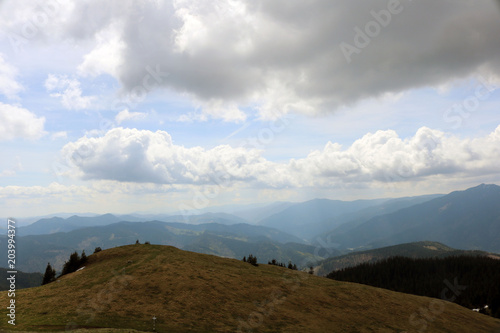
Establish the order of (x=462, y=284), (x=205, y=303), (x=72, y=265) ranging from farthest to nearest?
(x=462, y=284), (x=72, y=265), (x=205, y=303)

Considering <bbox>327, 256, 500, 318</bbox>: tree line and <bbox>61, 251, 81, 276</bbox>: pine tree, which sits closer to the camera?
<bbox>61, 251, 81, 276</bbox>: pine tree

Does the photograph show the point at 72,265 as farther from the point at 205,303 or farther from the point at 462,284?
the point at 462,284

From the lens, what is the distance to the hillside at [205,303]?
121 feet

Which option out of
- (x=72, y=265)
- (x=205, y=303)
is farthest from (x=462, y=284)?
(x=72, y=265)

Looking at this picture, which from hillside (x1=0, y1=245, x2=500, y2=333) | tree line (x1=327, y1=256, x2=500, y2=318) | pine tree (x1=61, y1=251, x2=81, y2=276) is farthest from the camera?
tree line (x1=327, y1=256, x2=500, y2=318)

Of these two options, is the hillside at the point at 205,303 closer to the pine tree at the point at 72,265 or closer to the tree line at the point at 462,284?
the pine tree at the point at 72,265

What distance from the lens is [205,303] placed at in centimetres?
4225

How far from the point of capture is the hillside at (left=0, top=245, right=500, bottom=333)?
3684 cm

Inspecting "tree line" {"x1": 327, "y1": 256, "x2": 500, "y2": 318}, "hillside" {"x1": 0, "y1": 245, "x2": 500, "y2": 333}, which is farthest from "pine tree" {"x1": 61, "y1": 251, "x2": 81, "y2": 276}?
"tree line" {"x1": 327, "y1": 256, "x2": 500, "y2": 318}

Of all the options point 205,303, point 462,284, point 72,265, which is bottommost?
point 462,284

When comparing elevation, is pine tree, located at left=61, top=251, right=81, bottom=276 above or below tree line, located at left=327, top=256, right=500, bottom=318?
above

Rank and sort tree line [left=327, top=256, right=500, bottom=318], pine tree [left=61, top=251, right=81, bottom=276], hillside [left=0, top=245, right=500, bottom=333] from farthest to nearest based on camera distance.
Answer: tree line [left=327, top=256, right=500, bottom=318]
pine tree [left=61, top=251, right=81, bottom=276]
hillside [left=0, top=245, right=500, bottom=333]

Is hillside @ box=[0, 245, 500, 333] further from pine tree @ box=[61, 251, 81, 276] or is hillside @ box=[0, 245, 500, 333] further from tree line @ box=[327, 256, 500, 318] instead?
tree line @ box=[327, 256, 500, 318]

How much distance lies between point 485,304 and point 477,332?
122 meters
